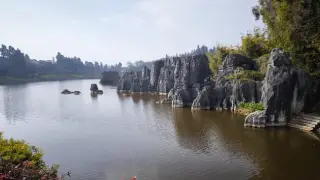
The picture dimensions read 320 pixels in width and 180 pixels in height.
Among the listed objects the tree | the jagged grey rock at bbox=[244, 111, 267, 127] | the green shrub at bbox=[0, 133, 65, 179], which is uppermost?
the tree

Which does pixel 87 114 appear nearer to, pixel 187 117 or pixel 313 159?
pixel 187 117

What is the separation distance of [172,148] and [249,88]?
72.3 ft

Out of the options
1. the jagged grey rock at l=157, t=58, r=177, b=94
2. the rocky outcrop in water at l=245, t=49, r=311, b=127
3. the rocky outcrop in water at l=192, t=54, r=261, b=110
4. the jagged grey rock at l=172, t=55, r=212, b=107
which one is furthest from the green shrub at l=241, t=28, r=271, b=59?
the jagged grey rock at l=157, t=58, r=177, b=94

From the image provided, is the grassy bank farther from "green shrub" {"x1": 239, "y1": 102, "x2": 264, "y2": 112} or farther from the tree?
the tree

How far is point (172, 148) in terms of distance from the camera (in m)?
26.0

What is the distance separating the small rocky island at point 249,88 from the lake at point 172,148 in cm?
291

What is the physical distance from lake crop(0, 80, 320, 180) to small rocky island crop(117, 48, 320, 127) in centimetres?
291

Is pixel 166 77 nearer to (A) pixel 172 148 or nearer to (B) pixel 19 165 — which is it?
(A) pixel 172 148

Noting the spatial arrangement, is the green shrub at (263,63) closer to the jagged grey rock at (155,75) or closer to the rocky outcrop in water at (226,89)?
the rocky outcrop in water at (226,89)

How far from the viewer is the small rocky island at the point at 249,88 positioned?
3195 centimetres

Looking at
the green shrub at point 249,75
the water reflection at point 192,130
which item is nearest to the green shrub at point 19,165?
the water reflection at point 192,130

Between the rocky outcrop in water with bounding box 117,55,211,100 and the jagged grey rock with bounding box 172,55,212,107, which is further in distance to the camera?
the rocky outcrop in water with bounding box 117,55,211,100

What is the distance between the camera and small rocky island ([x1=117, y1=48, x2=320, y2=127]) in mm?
31953

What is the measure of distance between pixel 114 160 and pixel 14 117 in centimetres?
3077
